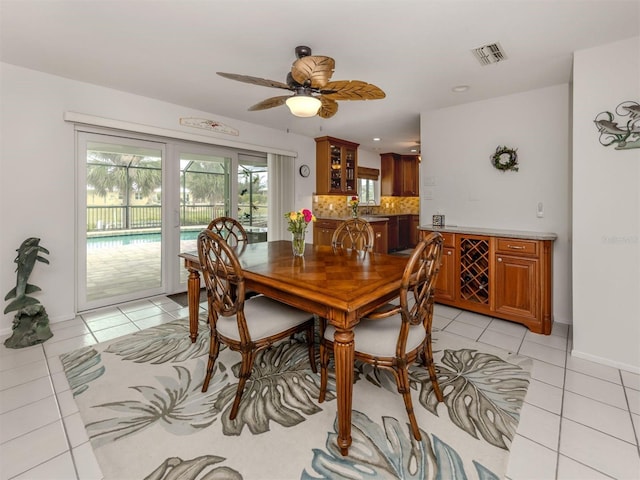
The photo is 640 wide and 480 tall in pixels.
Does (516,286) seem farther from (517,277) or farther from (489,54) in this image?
(489,54)

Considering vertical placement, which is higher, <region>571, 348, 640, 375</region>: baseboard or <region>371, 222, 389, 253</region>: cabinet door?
<region>371, 222, 389, 253</region>: cabinet door

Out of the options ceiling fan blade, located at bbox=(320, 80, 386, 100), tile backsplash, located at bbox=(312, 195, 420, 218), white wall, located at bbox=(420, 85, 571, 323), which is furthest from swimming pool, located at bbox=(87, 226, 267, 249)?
white wall, located at bbox=(420, 85, 571, 323)

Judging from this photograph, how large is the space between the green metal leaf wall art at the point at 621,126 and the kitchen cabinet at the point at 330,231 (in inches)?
130

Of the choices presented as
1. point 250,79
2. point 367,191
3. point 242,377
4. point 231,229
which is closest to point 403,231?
point 367,191

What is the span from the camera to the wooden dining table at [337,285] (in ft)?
4.99

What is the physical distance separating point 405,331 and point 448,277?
2.27 metres

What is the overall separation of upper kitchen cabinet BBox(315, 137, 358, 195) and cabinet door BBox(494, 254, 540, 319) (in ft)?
10.9

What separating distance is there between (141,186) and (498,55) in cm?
402

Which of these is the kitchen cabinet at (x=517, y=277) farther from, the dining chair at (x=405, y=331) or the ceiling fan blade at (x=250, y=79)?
the ceiling fan blade at (x=250, y=79)

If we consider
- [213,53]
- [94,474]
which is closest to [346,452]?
[94,474]

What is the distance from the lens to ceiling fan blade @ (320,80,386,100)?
215 centimetres

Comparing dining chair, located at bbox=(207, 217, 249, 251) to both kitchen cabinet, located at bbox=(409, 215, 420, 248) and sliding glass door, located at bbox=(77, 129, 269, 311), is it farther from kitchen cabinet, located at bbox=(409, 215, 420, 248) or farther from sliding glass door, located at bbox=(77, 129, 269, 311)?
kitchen cabinet, located at bbox=(409, 215, 420, 248)

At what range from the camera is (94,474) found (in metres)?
1.44

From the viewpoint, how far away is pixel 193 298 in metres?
2.74
